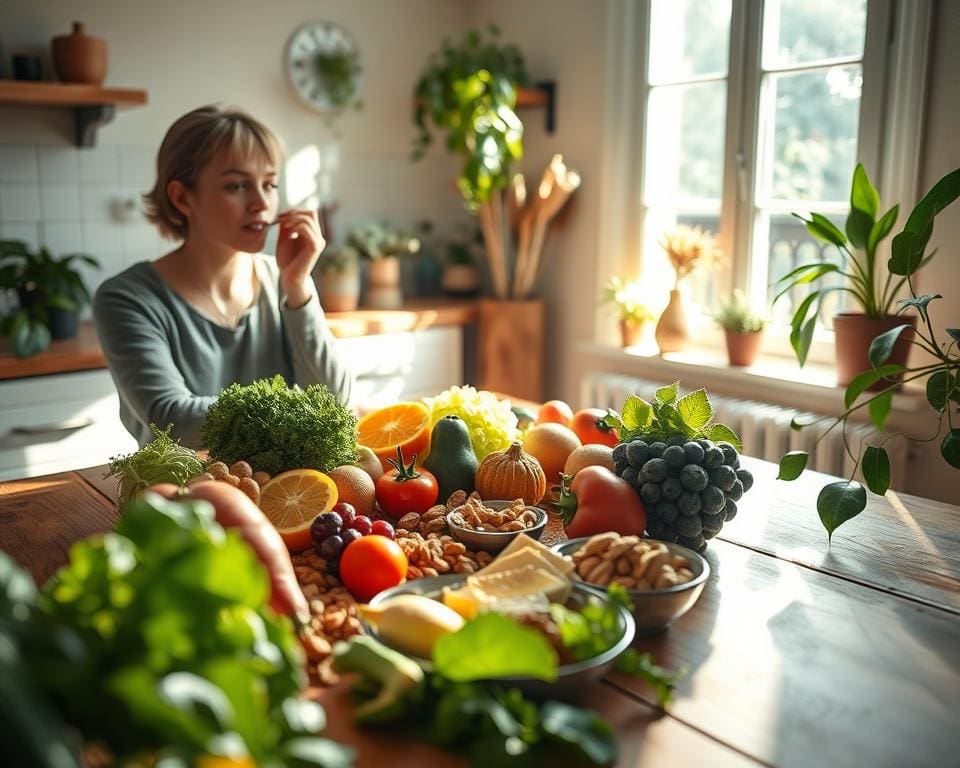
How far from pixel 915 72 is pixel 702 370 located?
106cm

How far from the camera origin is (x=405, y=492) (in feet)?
4.48

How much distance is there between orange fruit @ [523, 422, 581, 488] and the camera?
5.03ft

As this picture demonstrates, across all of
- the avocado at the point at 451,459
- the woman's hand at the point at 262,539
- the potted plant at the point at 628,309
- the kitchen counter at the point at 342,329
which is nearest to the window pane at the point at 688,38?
the potted plant at the point at 628,309

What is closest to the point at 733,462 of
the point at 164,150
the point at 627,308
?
the point at 164,150

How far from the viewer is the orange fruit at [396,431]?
5.14 ft

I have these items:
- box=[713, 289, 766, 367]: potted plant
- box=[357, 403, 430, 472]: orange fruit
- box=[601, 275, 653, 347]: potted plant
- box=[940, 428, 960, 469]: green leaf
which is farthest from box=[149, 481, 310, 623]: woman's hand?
box=[601, 275, 653, 347]: potted plant

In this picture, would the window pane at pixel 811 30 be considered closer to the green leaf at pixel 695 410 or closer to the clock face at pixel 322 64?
the clock face at pixel 322 64

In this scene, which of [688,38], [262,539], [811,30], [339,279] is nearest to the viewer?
[262,539]

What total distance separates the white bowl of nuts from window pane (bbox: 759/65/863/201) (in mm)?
1965

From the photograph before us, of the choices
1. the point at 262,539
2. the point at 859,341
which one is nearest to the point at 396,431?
the point at 262,539

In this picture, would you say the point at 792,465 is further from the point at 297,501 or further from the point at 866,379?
the point at 297,501

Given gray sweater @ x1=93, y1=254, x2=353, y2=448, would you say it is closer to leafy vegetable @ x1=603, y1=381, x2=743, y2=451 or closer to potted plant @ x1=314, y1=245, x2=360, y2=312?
leafy vegetable @ x1=603, y1=381, x2=743, y2=451

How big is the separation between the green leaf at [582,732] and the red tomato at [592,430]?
81cm

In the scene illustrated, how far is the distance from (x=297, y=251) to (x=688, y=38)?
1.78 m
